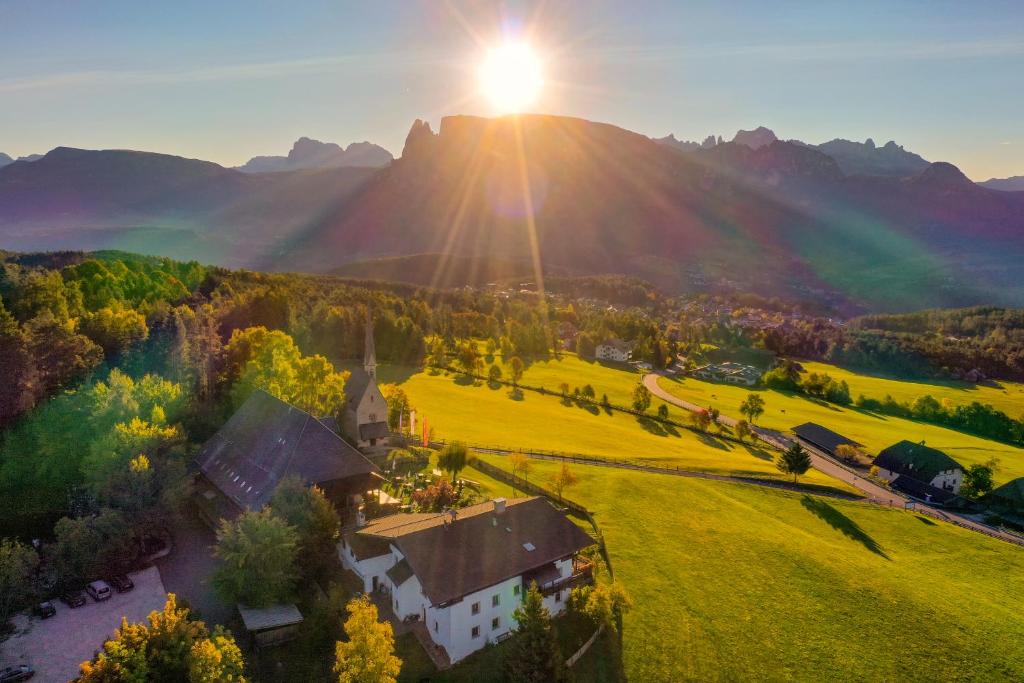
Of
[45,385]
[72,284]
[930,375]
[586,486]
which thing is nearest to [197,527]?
[45,385]

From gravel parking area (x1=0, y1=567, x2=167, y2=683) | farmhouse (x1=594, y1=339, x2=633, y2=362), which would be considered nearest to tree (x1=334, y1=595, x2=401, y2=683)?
gravel parking area (x1=0, y1=567, x2=167, y2=683)

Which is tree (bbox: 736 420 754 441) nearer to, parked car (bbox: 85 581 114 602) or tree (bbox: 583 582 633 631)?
tree (bbox: 583 582 633 631)

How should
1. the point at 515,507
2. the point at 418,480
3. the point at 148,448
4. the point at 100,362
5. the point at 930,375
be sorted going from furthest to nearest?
the point at 930,375, the point at 100,362, the point at 418,480, the point at 148,448, the point at 515,507

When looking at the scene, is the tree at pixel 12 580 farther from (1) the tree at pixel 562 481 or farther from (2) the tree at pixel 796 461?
(2) the tree at pixel 796 461

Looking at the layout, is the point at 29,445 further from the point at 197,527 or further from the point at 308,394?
the point at 308,394

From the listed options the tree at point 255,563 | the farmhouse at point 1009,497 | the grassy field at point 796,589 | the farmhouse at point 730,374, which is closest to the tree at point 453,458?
the grassy field at point 796,589

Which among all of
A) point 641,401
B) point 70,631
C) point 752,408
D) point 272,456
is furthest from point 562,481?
point 752,408
